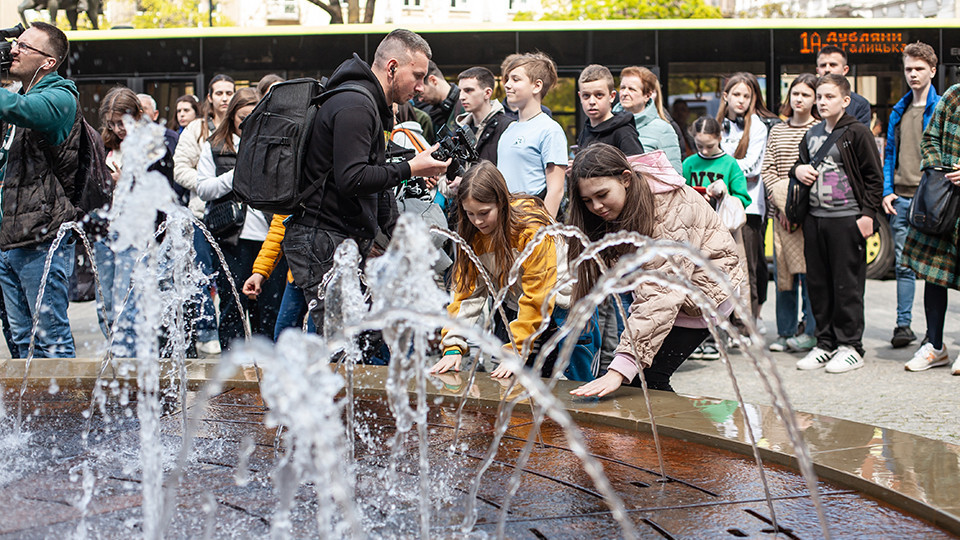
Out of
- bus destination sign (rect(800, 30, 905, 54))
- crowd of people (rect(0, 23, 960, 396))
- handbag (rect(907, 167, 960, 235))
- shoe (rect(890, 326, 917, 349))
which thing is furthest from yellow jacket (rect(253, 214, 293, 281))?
bus destination sign (rect(800, 30, 905, 54))

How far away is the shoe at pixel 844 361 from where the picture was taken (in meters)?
6.83

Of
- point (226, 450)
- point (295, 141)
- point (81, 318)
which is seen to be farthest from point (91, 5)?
point (226, 450)

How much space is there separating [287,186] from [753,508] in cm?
257

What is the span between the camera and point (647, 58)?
39.4 feet

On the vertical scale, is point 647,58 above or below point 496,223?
above

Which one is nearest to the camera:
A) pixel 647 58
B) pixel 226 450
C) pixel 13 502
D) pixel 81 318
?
pixel 13 502

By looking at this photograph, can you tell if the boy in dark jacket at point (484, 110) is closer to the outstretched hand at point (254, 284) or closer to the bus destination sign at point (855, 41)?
the outstretched hand at point (254, 284)

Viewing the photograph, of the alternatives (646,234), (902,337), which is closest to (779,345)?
(902,337)

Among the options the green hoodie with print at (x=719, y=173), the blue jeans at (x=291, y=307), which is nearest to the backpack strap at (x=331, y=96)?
the blue jeans at (x=291, y=307)

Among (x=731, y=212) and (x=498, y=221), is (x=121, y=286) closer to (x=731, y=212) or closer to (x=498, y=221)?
(x=498, y=221)

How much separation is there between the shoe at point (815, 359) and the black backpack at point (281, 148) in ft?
12.1

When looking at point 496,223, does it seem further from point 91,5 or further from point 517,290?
point 91,5

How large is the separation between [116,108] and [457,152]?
2921mm

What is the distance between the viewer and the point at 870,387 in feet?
20.8
